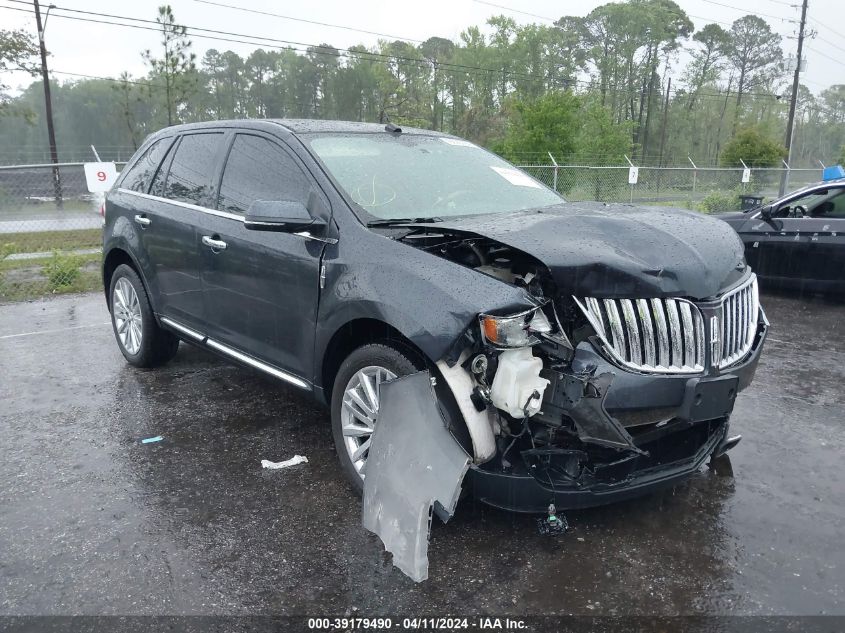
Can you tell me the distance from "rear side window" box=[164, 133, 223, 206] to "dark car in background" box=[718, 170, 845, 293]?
21.3 feet

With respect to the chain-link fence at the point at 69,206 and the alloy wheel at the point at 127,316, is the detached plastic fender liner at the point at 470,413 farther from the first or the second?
the chain-link fence at the point at 69,206

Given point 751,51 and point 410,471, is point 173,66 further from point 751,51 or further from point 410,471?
point 751,51

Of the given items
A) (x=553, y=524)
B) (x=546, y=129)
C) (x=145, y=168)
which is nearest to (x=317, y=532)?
(x=553, y=524)

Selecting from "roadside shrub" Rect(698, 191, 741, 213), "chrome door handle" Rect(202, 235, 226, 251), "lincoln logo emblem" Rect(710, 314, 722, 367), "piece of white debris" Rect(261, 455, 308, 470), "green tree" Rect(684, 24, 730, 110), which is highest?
"green tree" Rect(684, 24, 730, 110)

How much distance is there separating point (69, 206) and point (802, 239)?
→ 12870 millimetres

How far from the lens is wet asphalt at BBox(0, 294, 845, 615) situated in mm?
2707

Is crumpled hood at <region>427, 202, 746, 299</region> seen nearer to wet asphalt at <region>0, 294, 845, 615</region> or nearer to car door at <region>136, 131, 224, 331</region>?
wet asphalt at <region>0, 294, 845, 615</region>

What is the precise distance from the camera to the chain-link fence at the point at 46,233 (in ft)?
31.1

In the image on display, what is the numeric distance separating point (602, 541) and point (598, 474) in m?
0.45

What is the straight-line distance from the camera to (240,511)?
3385mm

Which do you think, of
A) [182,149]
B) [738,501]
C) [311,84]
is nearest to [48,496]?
[182,149]

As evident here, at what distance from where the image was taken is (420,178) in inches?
159

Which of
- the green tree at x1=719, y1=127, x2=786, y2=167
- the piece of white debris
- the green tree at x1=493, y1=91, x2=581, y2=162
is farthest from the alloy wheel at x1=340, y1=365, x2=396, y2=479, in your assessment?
the green tree at x1=719, y1=127, x2=786, y2=167

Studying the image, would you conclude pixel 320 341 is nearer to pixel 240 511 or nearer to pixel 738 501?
pixel 240 511
